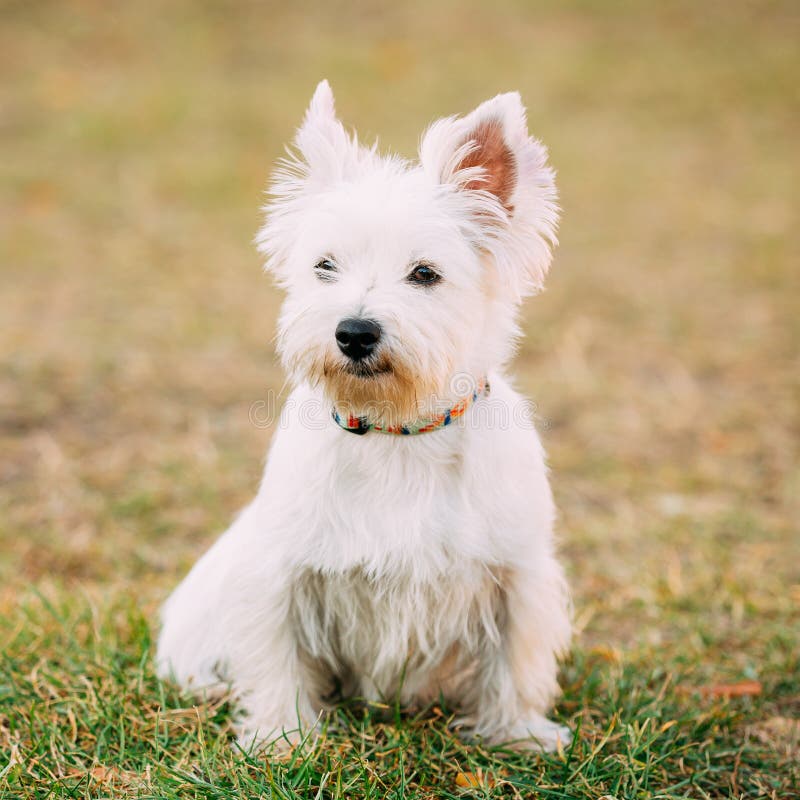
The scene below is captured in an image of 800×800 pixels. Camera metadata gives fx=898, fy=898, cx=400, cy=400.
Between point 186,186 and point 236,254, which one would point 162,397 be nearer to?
point 236,254

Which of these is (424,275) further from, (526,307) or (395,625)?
(526,307)

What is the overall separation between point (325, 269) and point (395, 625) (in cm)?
104

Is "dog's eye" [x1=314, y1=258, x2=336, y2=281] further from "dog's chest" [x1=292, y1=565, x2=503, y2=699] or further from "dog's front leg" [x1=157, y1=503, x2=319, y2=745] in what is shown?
"dog's chest" [x1=292, y1=565, x2=503, y2=699]

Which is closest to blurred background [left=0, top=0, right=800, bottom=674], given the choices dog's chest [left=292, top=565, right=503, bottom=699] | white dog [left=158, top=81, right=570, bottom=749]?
dog's chest [left=292, top=565, right=503, bottom=699]

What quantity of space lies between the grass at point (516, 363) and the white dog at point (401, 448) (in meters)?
0.22

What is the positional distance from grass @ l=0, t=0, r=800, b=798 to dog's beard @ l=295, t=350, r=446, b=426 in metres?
0.94

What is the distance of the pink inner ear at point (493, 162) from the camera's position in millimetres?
2465

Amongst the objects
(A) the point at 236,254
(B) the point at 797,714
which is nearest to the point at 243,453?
(B) the point at 797,714

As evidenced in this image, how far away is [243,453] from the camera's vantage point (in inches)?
200

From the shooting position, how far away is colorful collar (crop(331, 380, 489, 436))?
2500 millimetres

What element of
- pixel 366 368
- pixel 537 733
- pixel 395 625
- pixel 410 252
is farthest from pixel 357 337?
pixel 537 733

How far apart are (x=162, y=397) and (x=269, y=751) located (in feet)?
11.4

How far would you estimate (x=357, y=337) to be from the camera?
2.31 meters

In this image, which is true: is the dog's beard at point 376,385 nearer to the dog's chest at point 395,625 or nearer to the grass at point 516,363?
the dog's chest at point 395,625
